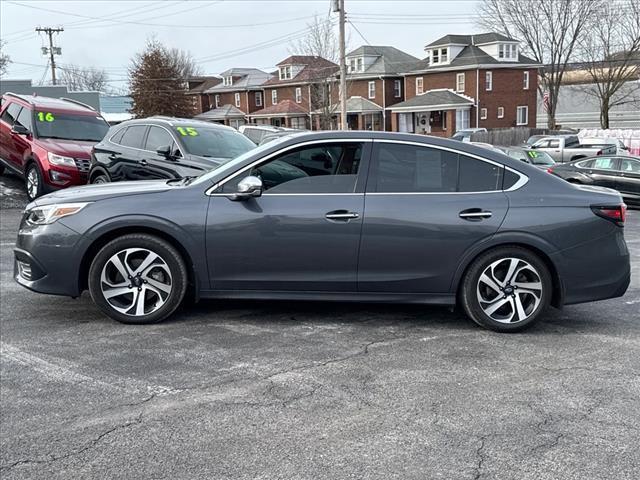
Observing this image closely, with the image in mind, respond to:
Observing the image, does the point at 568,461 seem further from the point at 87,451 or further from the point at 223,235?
the point at 223,235

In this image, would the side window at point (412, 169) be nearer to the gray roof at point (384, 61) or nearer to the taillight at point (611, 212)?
the taillight at point (611, 212)

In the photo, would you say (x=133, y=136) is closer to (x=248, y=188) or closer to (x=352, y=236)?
(x=248, y=188)

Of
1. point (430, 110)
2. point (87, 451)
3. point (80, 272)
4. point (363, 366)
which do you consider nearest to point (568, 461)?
point (363, 366)

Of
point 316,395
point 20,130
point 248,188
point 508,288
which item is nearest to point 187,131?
point 20,130

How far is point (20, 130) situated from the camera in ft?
40.8

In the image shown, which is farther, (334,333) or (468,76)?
(468,76)

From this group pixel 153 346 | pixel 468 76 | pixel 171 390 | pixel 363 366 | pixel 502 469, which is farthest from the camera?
pixel 468 76

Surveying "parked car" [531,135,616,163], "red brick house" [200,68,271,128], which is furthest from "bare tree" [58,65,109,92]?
"parked car" [531,135,616,163]

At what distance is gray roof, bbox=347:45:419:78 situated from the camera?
187 feet

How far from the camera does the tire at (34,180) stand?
1170 cm

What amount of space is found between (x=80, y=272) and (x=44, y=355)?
2.80 ft

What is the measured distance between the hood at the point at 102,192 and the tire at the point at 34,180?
21.5 ft

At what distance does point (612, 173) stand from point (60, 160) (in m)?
14.7

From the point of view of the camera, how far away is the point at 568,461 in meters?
3.22
